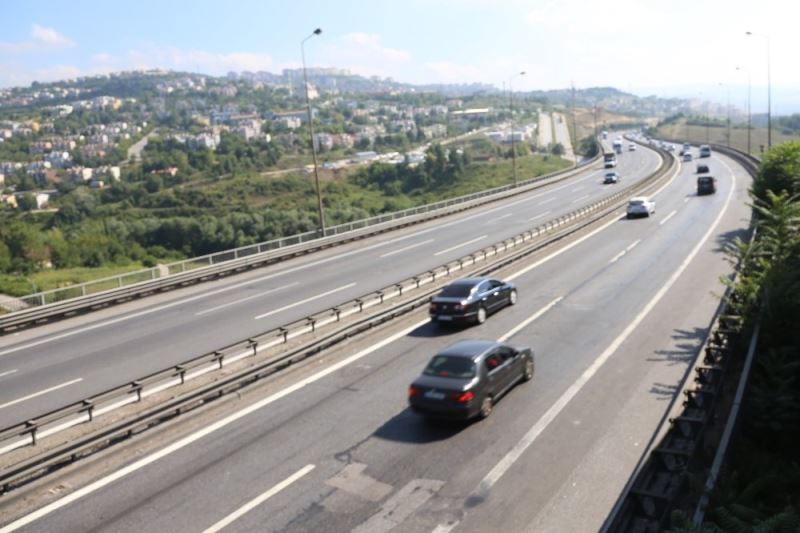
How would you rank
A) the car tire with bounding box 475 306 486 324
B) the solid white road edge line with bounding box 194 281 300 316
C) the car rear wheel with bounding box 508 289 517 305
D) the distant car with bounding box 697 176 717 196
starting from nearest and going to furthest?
the car tire with bounding box 475 306 486 324 < the car rear wheel with bounding box 508 289 517 305 < the solid white road edge line with bounding box 194 281 300 316 < the distant car with bounding box 697 176 717 196

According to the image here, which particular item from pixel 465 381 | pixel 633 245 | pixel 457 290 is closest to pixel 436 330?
pixel 457 290

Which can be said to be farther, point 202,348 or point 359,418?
point 202,348

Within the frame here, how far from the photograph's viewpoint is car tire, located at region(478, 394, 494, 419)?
1291 centimetres

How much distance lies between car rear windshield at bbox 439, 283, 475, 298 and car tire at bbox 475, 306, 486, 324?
0.60 meters

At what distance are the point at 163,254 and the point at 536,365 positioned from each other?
61539 mm

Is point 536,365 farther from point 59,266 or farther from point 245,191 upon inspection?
point 245,191

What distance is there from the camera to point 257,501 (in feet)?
33.8

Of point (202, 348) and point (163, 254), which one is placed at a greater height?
point (202, 348)

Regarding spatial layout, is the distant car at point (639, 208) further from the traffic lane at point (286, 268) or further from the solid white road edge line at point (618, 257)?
the solid white road edge line at point (618, 257)

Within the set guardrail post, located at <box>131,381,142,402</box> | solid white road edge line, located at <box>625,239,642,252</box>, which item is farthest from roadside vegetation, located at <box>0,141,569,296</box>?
solid white road edge line, located at <box>625,239,642,252</box>

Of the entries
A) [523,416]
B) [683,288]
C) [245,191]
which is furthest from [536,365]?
[245,191]

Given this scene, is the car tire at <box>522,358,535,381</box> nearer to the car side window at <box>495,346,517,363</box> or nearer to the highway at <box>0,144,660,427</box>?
the car side window at <box>495,346,517,363</box>

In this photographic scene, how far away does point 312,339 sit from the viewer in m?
18.1

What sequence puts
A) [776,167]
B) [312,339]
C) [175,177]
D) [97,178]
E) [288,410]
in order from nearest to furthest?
[288,410] → [312,339] → [776,167] → [175,177] → [97,178]
